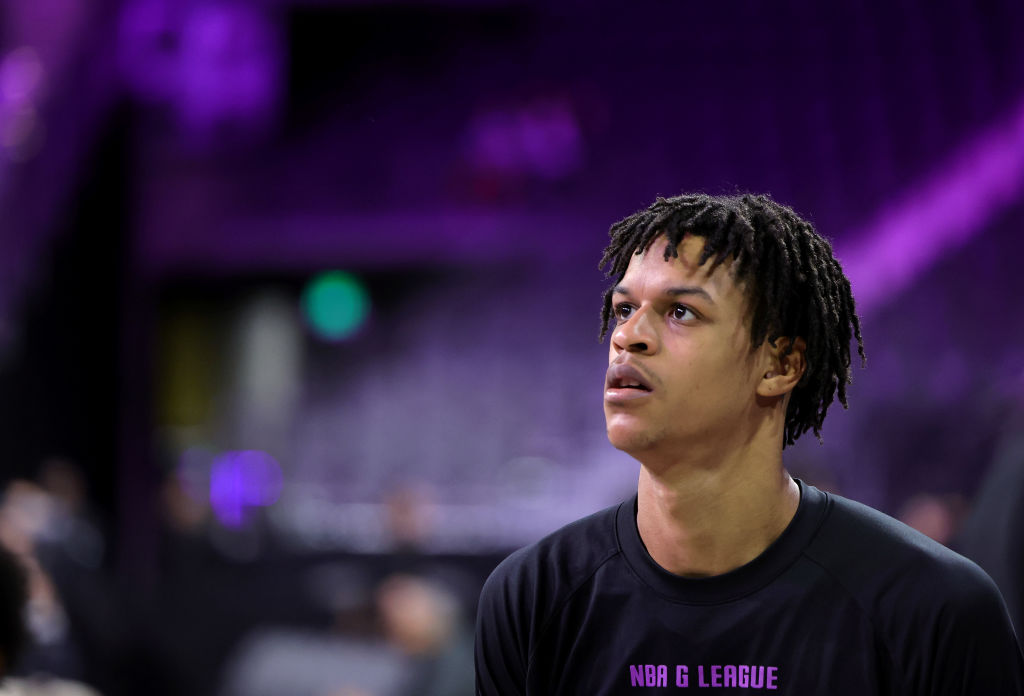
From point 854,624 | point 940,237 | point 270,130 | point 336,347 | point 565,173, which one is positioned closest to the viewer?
point 854,624

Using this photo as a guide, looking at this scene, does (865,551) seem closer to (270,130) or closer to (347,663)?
(347,663)

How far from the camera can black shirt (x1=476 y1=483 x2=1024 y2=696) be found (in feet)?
5.27

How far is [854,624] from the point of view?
1.66 metres

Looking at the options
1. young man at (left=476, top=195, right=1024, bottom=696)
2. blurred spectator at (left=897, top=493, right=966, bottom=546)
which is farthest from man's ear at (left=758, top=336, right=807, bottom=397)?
blurred spectator at (left=897, top=493, right=966, bottom=546)

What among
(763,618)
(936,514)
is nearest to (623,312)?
(763,618)

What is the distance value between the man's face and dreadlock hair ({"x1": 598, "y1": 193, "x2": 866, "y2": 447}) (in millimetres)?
29

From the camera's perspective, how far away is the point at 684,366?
1.75 meters

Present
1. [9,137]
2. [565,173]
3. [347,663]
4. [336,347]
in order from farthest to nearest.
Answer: [336,347]
[565,173]
[9,137]
[347,663]

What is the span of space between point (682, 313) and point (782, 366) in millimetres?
197

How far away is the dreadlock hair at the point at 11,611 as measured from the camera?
7.65 feet

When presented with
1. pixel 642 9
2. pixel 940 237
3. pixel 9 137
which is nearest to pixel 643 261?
pixel 940 237

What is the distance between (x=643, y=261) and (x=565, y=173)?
25.5 ft

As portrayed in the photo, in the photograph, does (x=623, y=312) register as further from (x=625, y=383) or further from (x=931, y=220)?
(x=931, y=220)

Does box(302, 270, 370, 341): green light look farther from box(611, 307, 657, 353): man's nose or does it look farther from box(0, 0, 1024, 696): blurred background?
box(611, 307, 657, 353): man's nose
